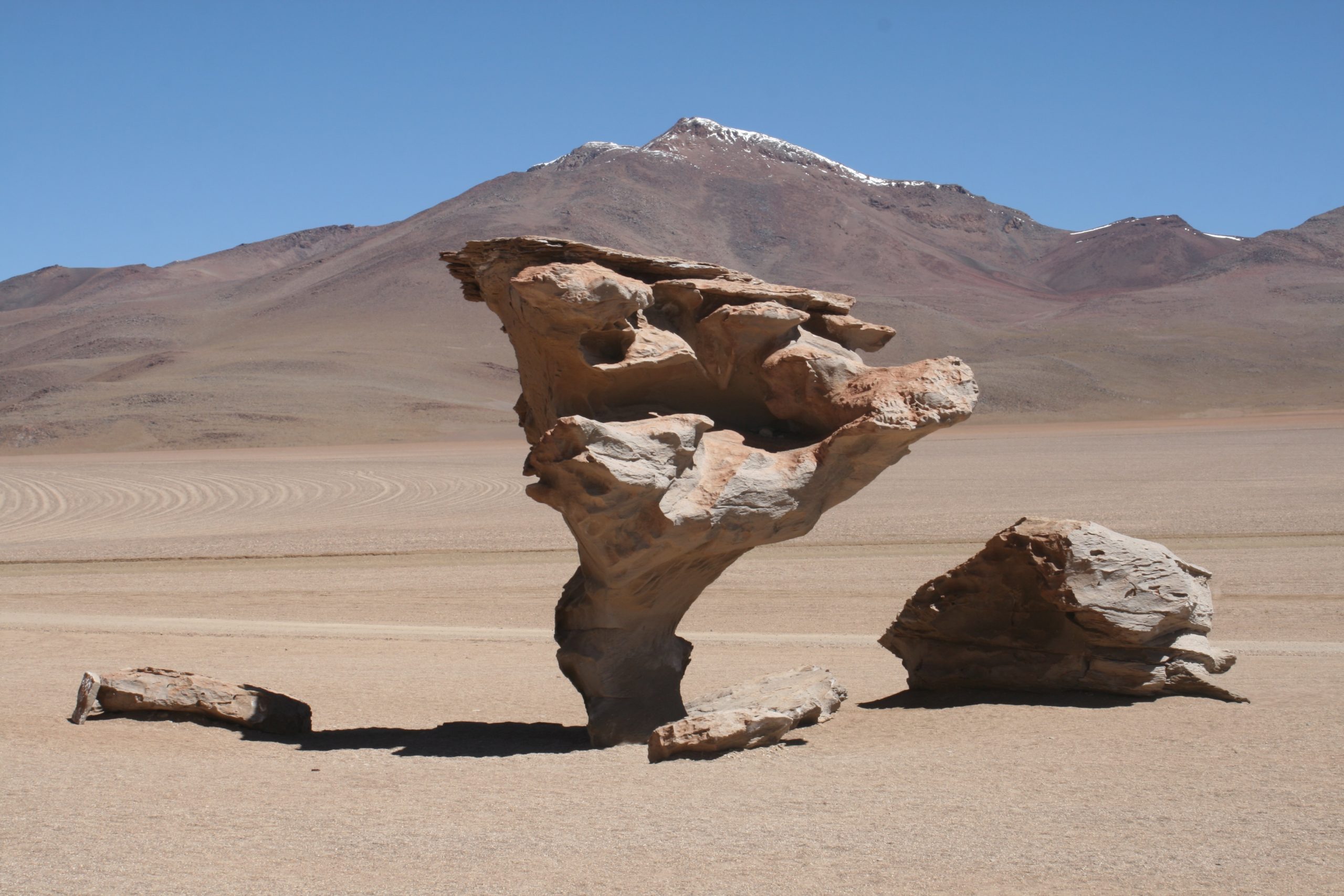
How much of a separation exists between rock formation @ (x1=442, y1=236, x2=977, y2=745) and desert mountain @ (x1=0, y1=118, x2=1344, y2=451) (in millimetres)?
54005

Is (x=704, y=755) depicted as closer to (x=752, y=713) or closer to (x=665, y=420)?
(x=752, y=713)

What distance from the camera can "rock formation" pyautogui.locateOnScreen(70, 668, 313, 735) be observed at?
874cm

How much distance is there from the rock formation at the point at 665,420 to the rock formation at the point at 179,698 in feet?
7.35

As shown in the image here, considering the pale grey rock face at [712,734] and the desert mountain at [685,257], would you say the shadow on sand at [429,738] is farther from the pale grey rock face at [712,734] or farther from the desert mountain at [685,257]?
the desert mountain at [685,257]

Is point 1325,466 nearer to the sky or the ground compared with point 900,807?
nearer to the sky

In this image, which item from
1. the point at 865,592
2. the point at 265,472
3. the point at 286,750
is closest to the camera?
the point at 286,750

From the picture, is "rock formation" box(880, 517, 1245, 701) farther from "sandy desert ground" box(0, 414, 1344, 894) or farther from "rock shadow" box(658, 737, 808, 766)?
"rock shadow" box(658, 737, 808, 766)

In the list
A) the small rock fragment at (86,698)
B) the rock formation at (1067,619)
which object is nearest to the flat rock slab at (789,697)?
the rock formation at (1067,619)

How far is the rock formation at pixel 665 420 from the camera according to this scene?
7.44 m

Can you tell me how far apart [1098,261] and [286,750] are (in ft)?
512

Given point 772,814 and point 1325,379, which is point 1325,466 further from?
point 1325,379

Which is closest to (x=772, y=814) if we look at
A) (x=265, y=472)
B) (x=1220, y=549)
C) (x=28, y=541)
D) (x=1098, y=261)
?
(x=1220, y=549)

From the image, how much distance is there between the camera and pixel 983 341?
9331 cm

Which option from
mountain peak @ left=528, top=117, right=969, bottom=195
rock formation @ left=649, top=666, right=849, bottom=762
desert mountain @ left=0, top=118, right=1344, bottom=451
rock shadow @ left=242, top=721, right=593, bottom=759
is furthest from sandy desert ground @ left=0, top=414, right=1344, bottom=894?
mountain peak @ left=528, top=117, right=969, bottom=195
